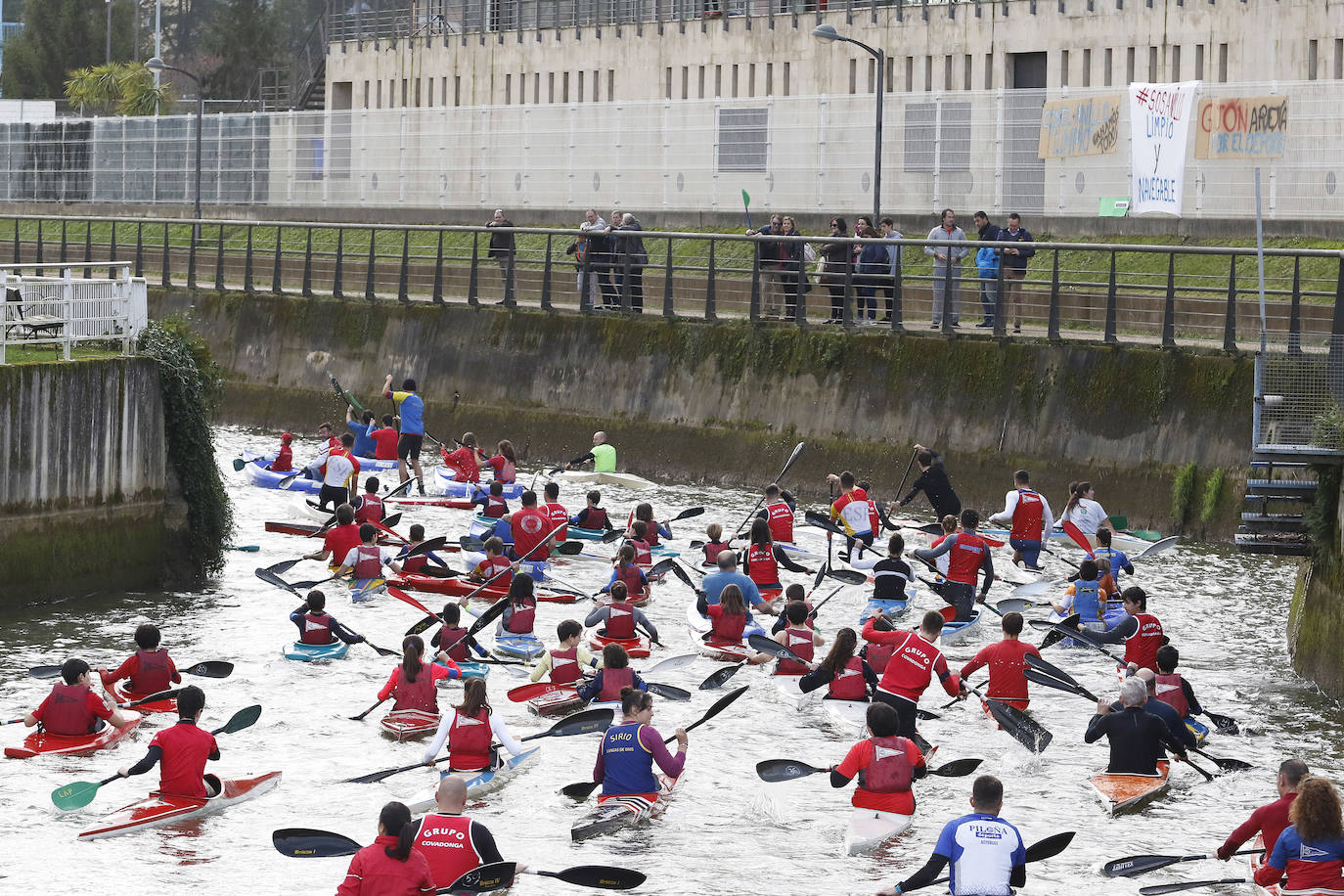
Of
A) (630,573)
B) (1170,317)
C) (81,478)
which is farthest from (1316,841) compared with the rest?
(1170,317)

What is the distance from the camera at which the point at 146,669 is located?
663 inches

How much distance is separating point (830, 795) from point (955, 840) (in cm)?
374

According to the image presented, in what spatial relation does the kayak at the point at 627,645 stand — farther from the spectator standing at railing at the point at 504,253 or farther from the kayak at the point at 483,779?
the spectator standing at railing at the point at 504,253

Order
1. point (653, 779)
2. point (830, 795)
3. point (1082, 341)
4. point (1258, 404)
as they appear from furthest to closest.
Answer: point (1082, 341) → point (1258, 404) → point (830, 795) → point (653, 779)

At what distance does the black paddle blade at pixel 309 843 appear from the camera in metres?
12.4

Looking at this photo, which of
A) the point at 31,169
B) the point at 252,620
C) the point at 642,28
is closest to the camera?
the point at 252,620

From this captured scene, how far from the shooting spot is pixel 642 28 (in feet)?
173

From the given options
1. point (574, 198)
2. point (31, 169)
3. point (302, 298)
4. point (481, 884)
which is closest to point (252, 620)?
point (481, 884)

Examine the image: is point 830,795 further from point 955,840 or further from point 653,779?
point 955,840

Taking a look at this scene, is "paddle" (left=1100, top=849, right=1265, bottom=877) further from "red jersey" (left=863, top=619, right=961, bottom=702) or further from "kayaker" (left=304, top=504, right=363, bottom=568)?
"kayaker" (left=304, top=504, right=363, bottom=568)

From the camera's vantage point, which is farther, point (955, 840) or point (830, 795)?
point (830, 795)

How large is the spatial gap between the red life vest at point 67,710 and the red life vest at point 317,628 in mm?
3474

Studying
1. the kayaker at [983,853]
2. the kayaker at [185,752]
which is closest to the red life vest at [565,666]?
the kayaker at [185,752]

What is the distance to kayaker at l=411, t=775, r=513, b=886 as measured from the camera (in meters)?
11.9
